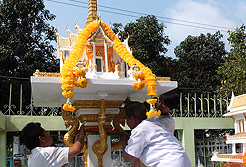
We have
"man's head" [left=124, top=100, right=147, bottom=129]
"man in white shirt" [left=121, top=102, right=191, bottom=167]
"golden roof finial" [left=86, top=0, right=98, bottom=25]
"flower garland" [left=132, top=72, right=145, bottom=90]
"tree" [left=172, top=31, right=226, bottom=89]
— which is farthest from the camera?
"tree" [left=172, top=31, right=226, bottom=89]

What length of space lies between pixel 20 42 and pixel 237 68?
9406 millimetres

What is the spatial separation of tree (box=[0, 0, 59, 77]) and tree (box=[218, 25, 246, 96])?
7604 mm

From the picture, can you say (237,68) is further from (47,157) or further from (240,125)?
(47,157)

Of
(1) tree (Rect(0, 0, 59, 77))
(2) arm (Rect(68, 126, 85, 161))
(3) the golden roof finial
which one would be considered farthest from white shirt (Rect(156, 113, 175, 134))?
(1) tree (Rect(0, 0, 59, 77))

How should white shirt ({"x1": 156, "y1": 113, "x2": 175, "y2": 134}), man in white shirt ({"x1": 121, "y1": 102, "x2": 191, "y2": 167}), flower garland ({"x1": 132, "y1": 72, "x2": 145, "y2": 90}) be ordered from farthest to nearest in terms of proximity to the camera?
flower garland ({"x1": 132, "y1": 72, "x2": 145, "y2": 90}) < white shirt ({"x1": 156, "y1": 113, "x2": 175, "y2": 134}) < man in white shirt ({"x1": 121, "y1": 102, "x2": 191, "y2": 167})

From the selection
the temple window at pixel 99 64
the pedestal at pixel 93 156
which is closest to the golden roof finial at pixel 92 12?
the temple window at pixel 99 64

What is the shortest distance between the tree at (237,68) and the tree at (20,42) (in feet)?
24.9

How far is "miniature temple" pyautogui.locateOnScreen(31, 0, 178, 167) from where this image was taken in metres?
4.09

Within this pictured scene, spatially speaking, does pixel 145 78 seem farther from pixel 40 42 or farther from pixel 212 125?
pixel 40 42

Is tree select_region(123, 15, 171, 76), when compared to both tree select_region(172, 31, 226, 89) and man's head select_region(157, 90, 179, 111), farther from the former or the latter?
man's head select_region(157, 90, 179, 111)

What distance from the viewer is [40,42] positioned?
14.2m

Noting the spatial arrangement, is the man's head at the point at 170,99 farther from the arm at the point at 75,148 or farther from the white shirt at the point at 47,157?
the white shirt at the point at 47,157

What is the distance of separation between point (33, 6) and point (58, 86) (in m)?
10.4

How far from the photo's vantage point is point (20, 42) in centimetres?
1311
